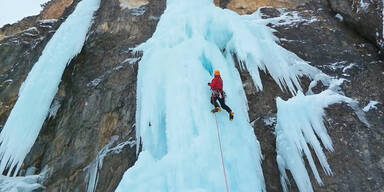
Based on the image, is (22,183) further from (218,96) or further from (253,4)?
(253,4)

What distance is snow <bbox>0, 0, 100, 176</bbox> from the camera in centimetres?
693

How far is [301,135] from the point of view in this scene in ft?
17.0

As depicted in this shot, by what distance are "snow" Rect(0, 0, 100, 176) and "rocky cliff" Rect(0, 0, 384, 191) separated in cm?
22

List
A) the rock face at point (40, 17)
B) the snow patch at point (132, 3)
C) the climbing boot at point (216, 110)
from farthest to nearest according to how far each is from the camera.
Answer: the rock face at point (40, 17) < the snow patch at point (132, 3) < the climbing boot at point (216, 110)

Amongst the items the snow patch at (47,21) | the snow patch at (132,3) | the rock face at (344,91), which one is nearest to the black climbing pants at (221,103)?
the rock face at (344,91)

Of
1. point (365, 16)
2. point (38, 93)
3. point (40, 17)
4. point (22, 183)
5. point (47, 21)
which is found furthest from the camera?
point (40, 17)

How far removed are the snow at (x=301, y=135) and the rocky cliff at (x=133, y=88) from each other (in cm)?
15

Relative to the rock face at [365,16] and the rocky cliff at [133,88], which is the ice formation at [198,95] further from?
the rock face at [365,16]

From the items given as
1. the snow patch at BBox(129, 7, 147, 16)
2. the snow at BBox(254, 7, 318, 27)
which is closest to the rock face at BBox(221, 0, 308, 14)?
the snow at BBox(254, 7, 318, 27)

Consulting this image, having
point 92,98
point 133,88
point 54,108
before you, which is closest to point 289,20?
point 133,88

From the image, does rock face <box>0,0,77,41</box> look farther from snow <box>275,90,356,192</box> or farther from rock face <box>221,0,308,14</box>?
snow <box>275,90,356,192</box>

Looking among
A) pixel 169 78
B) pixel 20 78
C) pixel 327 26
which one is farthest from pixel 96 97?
pixel 327 26

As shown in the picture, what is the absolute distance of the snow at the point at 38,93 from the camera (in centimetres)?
693

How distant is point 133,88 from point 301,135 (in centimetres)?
398
